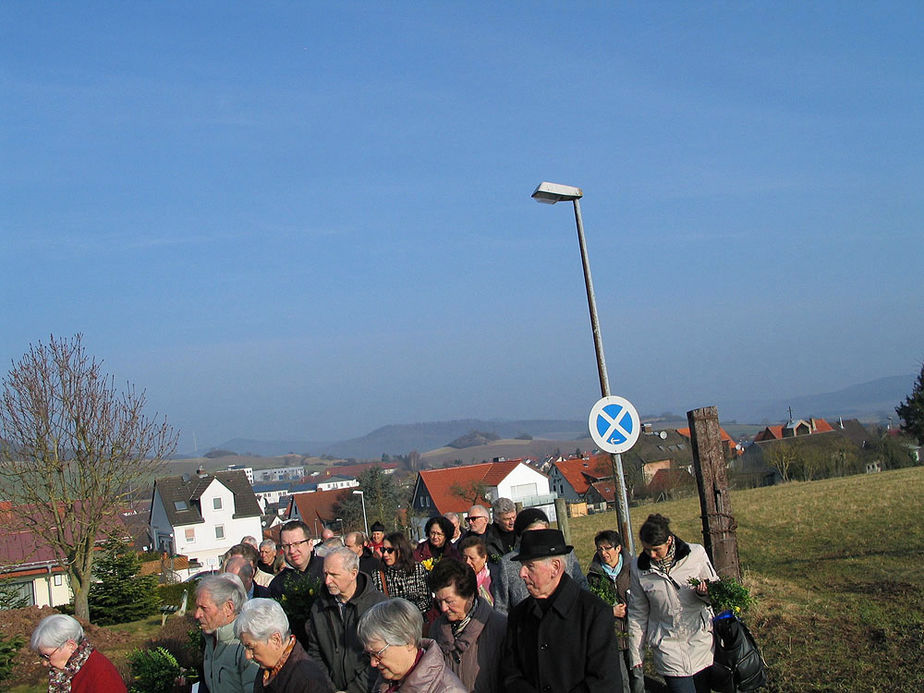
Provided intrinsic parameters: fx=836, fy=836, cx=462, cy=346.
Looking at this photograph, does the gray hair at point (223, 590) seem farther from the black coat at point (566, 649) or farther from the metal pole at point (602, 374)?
the metal pole at point (602, 374)

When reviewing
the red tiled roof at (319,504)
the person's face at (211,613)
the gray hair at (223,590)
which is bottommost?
the red tiled roof at (319,504)

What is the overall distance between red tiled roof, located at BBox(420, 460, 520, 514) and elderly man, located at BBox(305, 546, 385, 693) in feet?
215

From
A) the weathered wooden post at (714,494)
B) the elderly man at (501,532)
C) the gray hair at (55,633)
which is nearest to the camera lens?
the gray hair at (55,633)

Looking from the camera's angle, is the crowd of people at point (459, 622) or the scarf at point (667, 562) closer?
the crowd of people at point (459, 622)

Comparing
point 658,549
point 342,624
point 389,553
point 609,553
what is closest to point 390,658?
point 342,624

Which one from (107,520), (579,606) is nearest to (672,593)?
(579,606)

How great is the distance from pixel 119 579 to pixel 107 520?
6.76 feet

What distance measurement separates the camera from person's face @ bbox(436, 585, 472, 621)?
4.98m

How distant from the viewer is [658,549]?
6461 millimetres

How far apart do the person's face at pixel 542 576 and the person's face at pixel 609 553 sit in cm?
318

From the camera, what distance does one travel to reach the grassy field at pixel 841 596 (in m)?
8.35

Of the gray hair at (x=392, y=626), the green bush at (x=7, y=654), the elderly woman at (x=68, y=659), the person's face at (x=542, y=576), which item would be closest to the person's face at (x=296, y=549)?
the elderly woman at (x=68, y=659)

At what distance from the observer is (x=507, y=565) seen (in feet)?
21.9

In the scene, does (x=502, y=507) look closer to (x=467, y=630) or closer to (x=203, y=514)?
(x=467, y=630)
